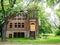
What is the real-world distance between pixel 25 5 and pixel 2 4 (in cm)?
441

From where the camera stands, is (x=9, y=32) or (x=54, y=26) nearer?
(x=9, y=32)

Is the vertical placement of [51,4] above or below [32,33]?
above

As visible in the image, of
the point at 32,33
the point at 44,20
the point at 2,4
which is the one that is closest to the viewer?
the point at 2,4

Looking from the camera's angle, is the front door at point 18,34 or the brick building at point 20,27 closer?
the brick building at point 20,27

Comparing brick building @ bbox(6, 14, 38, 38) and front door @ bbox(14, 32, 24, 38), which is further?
front door @ bbox(14, 32, 24, 38)

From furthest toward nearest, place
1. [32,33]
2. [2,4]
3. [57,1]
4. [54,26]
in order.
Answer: [54,26], [32,33], [2,4], [57,1]

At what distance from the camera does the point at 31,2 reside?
44844 millimetres

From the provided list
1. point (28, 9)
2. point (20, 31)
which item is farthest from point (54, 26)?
point (28, 9)

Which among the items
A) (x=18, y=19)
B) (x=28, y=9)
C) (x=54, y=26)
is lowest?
(x=54, y=26)

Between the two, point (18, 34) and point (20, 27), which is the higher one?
point (20, 27)

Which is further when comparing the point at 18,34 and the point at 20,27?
the point at 20,27

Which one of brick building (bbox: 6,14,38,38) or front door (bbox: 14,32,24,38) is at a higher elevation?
brick building (bbox: 6,14,38,38)

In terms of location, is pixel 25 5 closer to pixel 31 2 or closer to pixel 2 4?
pixel 31 2

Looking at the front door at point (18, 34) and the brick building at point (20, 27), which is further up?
the brick building at point (20, 27)
